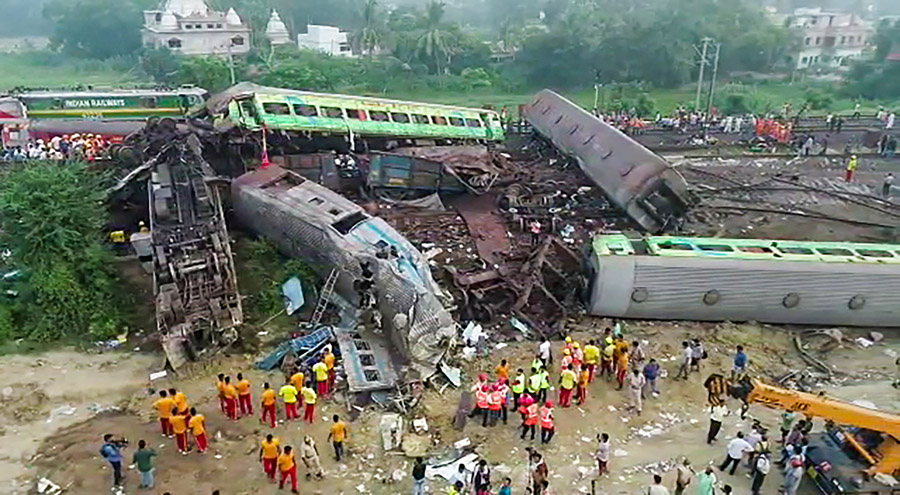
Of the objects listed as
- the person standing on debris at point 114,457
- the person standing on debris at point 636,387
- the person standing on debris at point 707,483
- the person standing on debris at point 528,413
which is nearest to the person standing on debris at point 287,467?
the person standing on debris at point 114,457

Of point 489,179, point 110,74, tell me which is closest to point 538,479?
point 489,179

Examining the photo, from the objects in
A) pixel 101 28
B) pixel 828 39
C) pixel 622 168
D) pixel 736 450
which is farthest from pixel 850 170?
pixel 101 28

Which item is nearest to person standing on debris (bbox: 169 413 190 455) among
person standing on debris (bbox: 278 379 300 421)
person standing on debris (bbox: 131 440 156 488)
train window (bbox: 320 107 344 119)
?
person standing on debris (bbox: 131 440 156 488)

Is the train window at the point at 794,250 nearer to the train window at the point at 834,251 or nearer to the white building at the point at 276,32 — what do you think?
the train window at the point at 834,251

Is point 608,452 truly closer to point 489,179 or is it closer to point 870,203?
point 489,179

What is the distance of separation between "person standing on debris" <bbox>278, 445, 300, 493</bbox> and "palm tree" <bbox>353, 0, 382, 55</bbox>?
176 ft

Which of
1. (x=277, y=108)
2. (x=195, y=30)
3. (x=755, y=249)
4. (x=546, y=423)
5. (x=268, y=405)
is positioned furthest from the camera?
(x=195, y=30)

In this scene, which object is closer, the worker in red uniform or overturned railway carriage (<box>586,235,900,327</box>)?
the worker in red uniform

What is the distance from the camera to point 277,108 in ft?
73.7

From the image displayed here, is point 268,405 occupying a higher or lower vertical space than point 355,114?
lower

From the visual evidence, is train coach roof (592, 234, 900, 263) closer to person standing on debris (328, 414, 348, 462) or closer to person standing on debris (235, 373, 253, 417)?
person standing on debris (328, 414, 348, 462)

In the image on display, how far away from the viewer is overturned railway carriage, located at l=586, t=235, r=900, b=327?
14953mm

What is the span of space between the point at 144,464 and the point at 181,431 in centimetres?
90

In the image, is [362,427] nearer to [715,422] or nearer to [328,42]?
[715,422]
